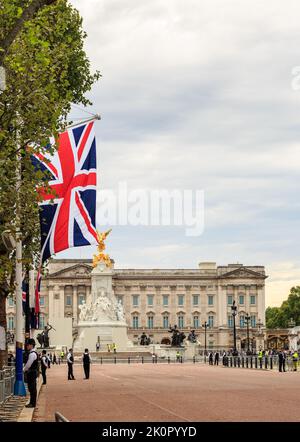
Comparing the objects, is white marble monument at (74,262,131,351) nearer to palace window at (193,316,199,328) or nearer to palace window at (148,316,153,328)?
palace window at (148,316,153,328)

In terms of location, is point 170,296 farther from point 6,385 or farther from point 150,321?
point 6,385

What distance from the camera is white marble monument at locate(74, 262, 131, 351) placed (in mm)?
116500

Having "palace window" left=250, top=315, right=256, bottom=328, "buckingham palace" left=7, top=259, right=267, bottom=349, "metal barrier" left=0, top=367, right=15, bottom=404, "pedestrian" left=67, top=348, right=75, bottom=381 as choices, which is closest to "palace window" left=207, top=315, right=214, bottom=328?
"buckingham palace" left=7, top=259, right=267, bottom=349

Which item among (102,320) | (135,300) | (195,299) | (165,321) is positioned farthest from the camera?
(195,299)

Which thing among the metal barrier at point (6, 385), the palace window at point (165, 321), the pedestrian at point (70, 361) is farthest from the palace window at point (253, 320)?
the metal barrier at point (6, 385)

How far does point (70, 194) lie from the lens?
26.7 meters

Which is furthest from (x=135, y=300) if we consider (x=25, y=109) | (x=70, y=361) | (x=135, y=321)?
(x=25, y=109)

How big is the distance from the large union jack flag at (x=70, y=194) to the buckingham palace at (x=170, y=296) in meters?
165

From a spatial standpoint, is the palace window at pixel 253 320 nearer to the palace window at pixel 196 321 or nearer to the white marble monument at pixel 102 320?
the palace window at pixel 196 321

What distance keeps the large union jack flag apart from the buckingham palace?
164997 millimetres

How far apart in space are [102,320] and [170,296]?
8060 centimetres

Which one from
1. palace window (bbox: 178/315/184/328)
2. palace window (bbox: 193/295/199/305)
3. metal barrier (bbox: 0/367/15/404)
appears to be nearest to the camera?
metal barrier (bbox: 0/367/15/404)

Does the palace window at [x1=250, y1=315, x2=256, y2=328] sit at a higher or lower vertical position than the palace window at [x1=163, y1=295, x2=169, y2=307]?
lower
